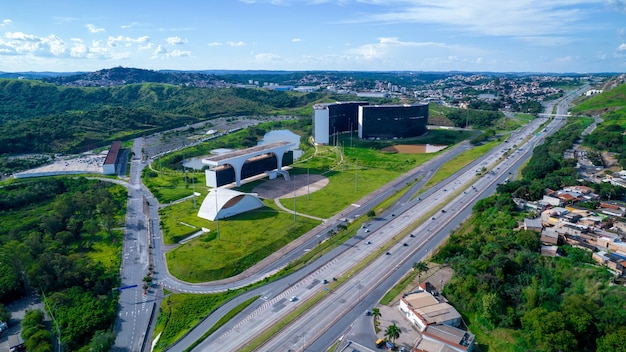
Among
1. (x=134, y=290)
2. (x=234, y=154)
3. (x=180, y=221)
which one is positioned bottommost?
(x=134, y=290)

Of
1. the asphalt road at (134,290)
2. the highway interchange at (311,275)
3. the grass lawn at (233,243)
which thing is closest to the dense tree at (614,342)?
the highway interchange at (311,275)

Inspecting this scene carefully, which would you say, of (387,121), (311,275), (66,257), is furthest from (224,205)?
(387,121)

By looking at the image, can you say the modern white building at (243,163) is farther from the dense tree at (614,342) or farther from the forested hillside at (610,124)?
the forested hillside at (610,124)

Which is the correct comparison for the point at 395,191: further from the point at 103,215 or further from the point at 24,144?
the point at 24,144

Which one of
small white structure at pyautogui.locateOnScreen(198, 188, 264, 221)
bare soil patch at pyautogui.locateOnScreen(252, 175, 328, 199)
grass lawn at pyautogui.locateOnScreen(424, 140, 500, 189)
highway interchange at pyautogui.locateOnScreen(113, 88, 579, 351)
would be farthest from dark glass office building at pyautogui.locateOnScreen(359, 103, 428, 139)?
small white structure at pyautogui.locateOnScreen(198, 188, 264, 221)

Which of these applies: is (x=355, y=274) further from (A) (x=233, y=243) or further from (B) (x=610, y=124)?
(B) (x=610, y=124)

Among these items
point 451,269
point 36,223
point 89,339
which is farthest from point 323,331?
point 36,223
